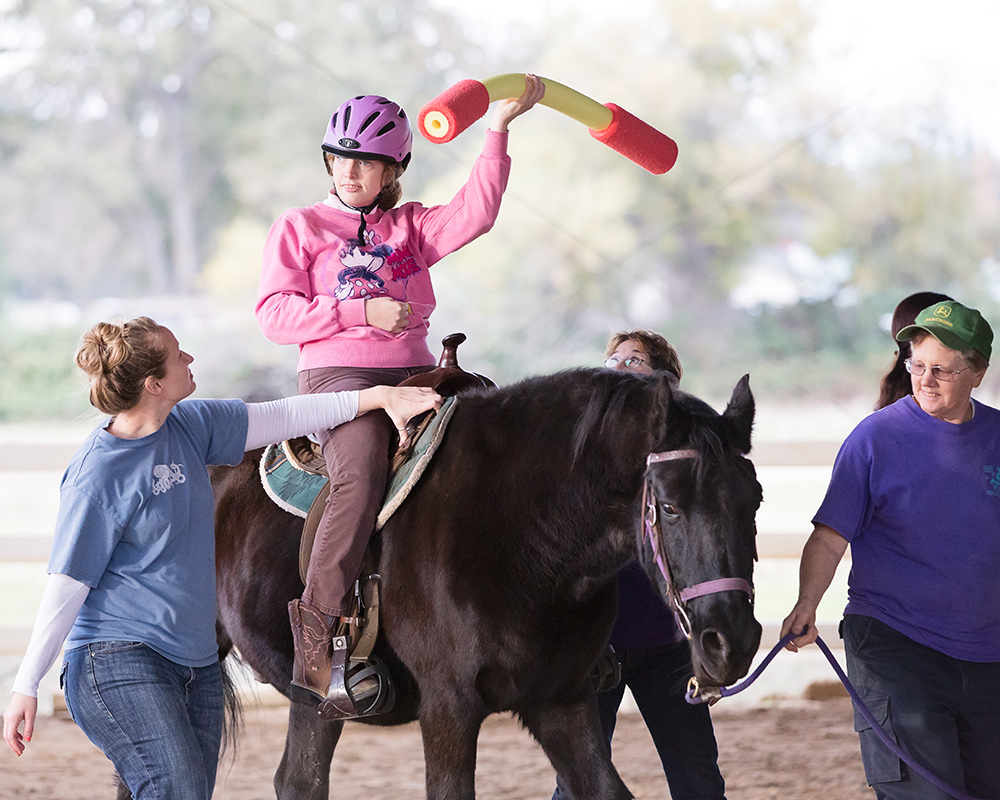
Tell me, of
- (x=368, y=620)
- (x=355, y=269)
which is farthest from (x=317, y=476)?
(x=355, y=269)

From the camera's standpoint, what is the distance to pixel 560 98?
2.76 m

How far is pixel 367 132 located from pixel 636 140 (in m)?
0.73

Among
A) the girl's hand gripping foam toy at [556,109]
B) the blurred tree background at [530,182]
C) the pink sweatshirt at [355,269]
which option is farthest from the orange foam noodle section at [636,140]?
the blurred tree background at [530,182]

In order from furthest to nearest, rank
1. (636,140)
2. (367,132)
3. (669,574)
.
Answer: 1. (636,140)
2. (367,132)
3. (669,574)

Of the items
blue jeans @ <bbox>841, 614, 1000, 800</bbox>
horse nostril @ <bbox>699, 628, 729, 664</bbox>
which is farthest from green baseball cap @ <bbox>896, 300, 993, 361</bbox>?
horse nostril @ <bbox>699, 628, 729, 664</bbox>

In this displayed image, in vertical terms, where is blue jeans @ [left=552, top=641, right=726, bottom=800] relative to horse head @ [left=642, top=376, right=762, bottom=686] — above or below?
below

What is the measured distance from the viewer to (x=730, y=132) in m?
10.5

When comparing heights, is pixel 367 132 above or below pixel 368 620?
above

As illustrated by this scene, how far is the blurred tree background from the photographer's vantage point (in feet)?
31.0

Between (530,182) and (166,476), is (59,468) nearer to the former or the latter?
(166,476)

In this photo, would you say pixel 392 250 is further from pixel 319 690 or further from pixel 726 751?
pixel 726 751

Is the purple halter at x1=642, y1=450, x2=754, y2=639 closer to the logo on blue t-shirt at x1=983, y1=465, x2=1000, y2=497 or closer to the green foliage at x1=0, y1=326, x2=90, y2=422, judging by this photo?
the logo on blue t-shirt at x1=983, y1=465, x2=1000, y2=497

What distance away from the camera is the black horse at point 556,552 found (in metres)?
2.12

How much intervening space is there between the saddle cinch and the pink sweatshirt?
0.52 ft
